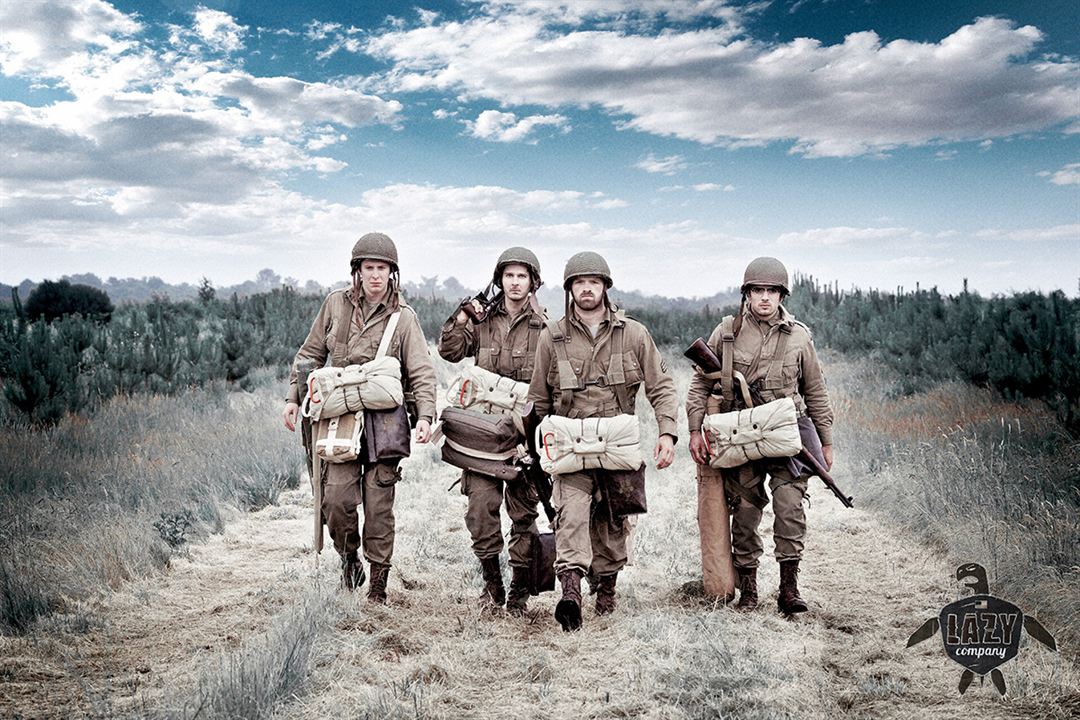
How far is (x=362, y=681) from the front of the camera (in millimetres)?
4070

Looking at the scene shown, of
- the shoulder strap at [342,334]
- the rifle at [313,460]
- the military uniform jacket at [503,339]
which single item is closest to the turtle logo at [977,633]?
the military uniform jacket at [503,339]

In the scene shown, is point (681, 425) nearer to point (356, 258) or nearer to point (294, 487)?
point (294, 487)

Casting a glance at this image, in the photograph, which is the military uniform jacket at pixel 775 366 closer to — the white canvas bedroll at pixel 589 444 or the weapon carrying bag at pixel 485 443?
the white canvas bedroll at pixel 589 444

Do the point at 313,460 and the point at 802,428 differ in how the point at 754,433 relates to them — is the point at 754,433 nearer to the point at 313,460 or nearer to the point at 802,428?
the point at 802,428

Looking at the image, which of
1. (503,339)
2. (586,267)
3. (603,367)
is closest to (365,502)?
(503,339)

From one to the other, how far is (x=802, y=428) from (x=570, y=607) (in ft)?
6.45

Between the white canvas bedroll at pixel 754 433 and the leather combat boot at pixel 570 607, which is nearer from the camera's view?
→ the leather combat boot at pixel 570 607

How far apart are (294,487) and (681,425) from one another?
6430mm

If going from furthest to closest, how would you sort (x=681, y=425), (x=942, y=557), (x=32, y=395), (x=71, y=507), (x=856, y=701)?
1. (x=681, y=425)
2. (x=32, y=395)
3. (x=71, y=507)
4. (x=942, y=557)
5. (x=856, y=701)

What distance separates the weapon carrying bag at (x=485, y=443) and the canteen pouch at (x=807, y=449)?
179cm

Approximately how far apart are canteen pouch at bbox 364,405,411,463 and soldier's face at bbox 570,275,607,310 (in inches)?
56.0

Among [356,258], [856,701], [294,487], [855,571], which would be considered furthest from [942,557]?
[294,487]

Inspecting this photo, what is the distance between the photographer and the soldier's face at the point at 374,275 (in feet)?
17.7

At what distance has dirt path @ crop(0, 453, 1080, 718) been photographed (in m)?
3.82
